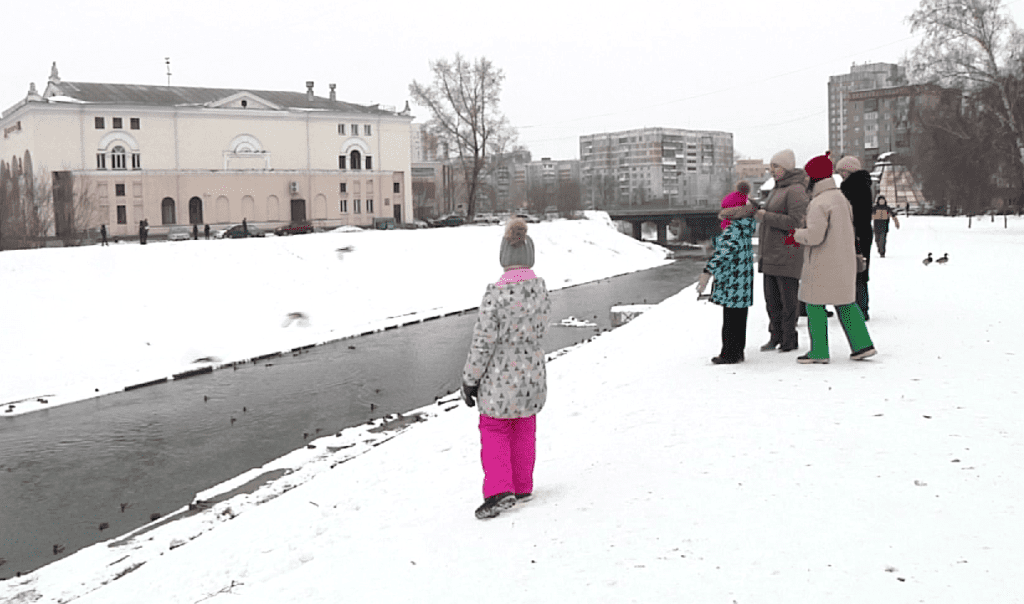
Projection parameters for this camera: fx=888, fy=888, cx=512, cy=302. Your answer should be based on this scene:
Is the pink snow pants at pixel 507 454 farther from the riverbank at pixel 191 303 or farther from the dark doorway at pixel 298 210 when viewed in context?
the dark doorway at pixel 298 210

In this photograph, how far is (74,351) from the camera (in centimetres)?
1819

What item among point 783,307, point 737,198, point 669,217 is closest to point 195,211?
point 669,217

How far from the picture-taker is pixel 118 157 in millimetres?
65188

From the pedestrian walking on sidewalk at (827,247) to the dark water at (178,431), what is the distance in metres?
6.39

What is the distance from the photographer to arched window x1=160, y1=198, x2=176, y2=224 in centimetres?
6725

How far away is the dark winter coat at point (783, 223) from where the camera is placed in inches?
388

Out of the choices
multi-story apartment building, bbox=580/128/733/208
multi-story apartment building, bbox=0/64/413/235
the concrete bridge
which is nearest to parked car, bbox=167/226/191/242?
multi-story apartment building, bbox=0/64/413/235

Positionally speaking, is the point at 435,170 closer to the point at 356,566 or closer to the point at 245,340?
the point at 245,340

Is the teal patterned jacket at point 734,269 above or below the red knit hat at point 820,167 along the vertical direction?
below

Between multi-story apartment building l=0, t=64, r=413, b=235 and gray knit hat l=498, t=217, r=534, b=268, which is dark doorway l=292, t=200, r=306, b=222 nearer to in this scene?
multi-story apartment building l=0, t=64, r=413, b=235

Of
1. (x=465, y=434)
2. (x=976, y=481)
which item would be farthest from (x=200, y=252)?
(x=976, y=481)

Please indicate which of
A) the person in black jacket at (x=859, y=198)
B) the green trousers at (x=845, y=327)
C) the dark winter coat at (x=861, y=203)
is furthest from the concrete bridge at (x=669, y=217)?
the green trousers at (x=845, y=327)

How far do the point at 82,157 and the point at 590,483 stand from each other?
6597 centimetres

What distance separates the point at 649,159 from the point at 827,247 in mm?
182799
